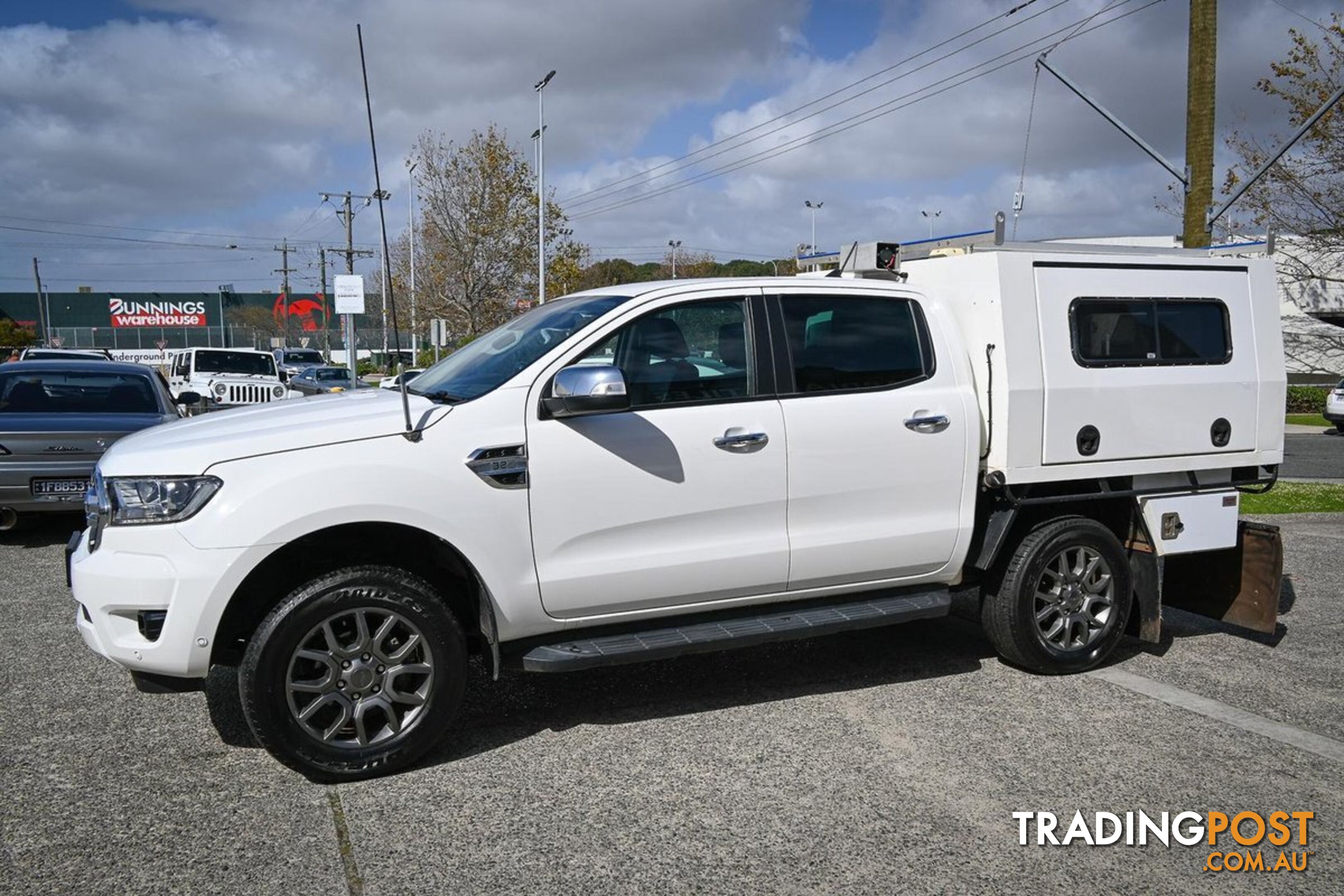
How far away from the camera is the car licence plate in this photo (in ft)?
29.3

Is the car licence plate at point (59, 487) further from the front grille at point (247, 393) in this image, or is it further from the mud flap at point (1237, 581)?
the front grille at point (247, 393)

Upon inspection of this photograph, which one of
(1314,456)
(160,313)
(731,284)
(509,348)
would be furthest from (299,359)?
(160,313)

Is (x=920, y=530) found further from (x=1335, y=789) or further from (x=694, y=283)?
(x=1335, y=789)

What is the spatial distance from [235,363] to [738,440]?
2021cm

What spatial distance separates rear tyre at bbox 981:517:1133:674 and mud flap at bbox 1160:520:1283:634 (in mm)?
377

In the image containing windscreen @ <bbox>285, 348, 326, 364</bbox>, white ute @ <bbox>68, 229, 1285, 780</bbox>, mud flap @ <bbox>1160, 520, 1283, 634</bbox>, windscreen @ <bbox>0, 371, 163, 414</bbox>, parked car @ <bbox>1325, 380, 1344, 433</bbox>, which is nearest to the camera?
white ute @ <bbox>68, 229, 1285, 780</bbox>

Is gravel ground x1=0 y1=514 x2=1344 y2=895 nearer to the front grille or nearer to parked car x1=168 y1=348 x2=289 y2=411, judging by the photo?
the front grille

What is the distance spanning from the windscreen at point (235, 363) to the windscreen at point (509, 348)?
18408 mm

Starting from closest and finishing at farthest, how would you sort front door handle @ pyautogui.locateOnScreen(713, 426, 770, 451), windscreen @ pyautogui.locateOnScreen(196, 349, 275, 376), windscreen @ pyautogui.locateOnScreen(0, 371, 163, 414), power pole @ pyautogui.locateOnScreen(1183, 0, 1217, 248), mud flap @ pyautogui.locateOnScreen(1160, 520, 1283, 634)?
front door handle @ pyautogui.locateOnScreen(713, 426, 770, 451) → mud flap @ pyautogui.locateOnScreen(1160, 520, 1283, 634) → windscreen @ pyautogui.locateOnScreen(0, 371, 163, 414) → power pole @ pyautogui.locateOnScreen(1183, 0, 1217, 248) → windscreen @ pyautogui.locateOnScreen(196, 349, 275, 376)

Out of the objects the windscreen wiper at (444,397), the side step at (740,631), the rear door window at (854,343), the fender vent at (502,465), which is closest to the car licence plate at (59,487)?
the windscreen wiper at (444,397)

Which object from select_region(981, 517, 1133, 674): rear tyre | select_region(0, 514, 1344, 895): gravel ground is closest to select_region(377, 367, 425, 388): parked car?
select_region(0, 514, 1344, 895): gravel ground

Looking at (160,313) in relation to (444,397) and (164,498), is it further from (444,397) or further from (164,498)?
(164,498)

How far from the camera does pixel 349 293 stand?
32.8 feet

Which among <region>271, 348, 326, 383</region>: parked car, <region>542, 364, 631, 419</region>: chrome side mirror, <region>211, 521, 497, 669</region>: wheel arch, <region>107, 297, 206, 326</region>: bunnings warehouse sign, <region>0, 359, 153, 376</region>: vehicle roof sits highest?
<region>107, 297, 206, 326</region>: bunnings warehouse sign
